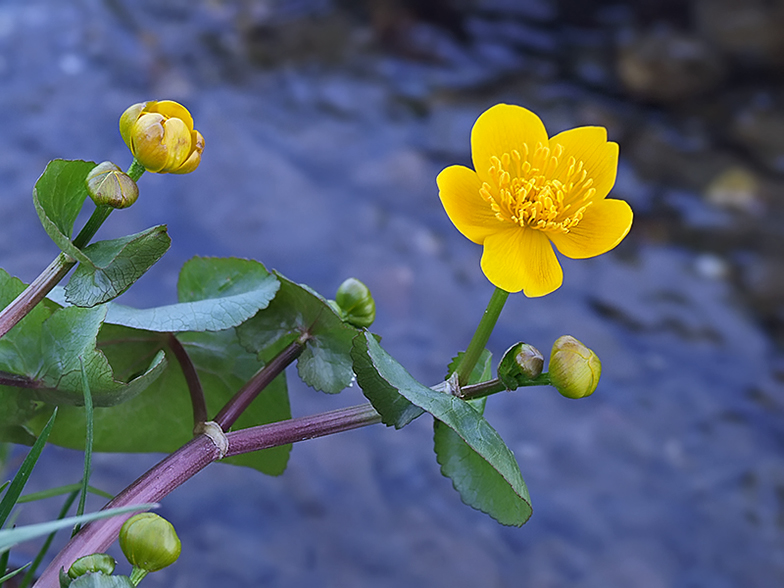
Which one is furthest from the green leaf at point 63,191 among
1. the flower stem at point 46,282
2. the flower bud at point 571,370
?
the flower bud at point 571,370

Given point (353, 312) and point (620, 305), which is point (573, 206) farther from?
point (620, 305)

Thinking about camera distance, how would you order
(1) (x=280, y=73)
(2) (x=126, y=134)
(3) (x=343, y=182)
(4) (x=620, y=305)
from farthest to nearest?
(1) (x=280, y=73)
(3) (x=343, y=182)
(4) (x=620, y=305)
(2) (x=126, y=134)

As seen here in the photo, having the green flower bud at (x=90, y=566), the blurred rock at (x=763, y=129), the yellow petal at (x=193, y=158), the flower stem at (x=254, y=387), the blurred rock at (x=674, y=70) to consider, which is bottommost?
the blurred rock at (x=763, y=129)

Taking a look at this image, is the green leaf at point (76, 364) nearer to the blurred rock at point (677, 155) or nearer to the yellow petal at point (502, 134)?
the yellow petal at point (502, 134)

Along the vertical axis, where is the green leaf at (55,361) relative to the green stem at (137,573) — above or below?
above

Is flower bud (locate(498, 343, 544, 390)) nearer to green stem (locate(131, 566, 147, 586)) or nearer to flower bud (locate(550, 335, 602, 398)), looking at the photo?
flower bud (locate(550, 335, 602, 398))

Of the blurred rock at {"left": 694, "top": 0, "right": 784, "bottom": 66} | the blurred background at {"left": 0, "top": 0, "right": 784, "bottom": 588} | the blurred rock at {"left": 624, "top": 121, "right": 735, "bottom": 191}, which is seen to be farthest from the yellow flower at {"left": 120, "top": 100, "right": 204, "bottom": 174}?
the blurred rock at {"left": 694, "top": 0, "right": 784, "bottom": 66}

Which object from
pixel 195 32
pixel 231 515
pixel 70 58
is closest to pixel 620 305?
pixel 231 515

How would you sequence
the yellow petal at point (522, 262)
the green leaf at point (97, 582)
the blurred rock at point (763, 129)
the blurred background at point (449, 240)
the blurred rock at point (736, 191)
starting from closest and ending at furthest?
the green leaf at point (97, 582) → the yellow petal at point (522, 262) → the blurred background at point (449, 240) → the blurred rock at point (736, 191) → the blurred rock at point (763, 129)
